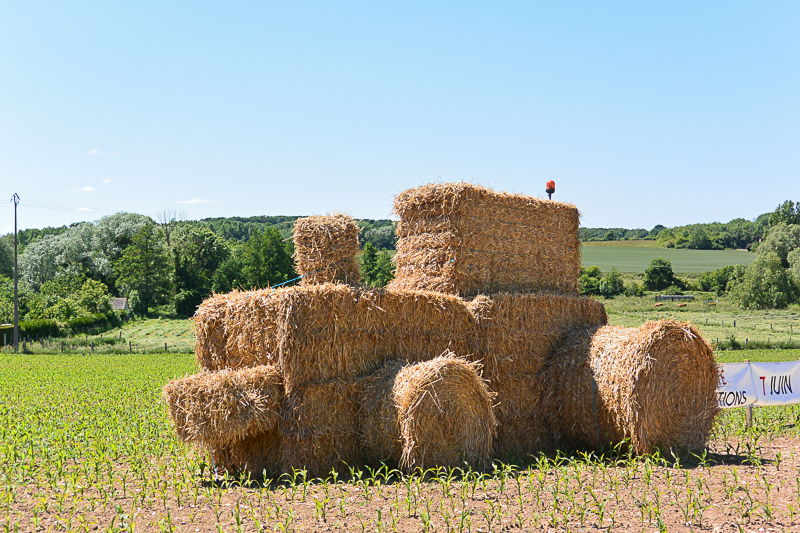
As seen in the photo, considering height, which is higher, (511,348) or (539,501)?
(511,348)

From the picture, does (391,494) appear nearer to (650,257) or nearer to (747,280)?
(747,280)

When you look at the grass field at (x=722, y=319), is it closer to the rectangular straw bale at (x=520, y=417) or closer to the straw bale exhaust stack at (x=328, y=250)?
the rectangular straw bale at (x=520, y=417)

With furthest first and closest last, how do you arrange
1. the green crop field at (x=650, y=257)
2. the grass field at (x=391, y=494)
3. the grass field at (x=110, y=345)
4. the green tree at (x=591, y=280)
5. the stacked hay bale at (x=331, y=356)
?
the green crop field at (x=650, y=257) < the green tree at (x=591, y=280) < the grass field at (x=110, y=345) < the stacked hay bale at (x=331, y=356) < the grass field at (x=391, y=494)

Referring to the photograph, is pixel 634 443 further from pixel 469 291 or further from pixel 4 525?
pixel 4 525

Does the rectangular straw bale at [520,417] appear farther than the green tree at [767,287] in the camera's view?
No

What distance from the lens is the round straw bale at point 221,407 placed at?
7.32 metres

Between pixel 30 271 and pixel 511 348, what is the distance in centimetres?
7808

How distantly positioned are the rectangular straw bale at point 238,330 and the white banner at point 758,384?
778 centimetres

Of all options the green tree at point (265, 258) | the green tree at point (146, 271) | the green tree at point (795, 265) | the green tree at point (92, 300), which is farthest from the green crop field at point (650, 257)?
the green tree at point (92, 300)

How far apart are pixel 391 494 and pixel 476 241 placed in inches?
169

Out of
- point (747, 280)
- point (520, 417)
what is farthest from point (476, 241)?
point (747, 280)

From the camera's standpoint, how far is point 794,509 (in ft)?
19.6

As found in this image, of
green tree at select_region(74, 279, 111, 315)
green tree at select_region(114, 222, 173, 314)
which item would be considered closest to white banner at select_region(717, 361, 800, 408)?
green tree at select_region(74, 279, 111, 315)

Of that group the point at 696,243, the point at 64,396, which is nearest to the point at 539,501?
the point at 64,396
